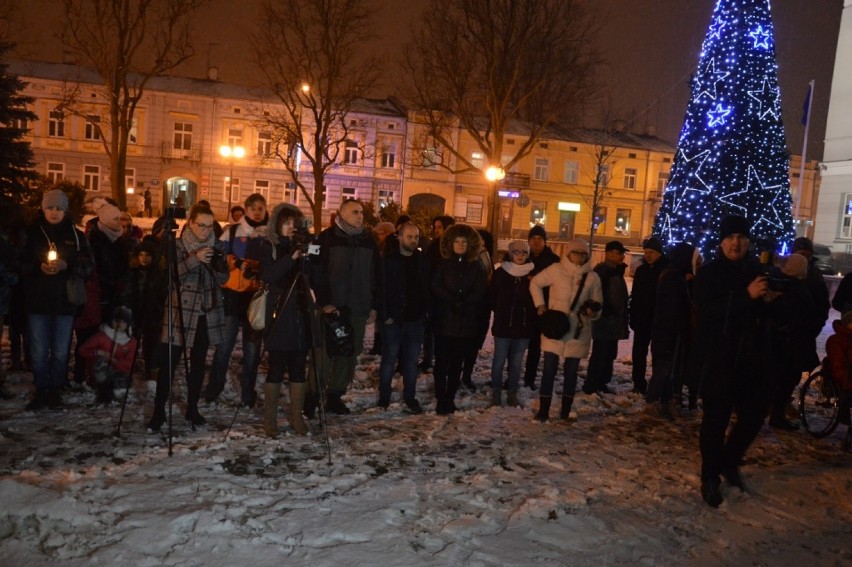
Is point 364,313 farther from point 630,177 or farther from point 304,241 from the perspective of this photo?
point 630,177

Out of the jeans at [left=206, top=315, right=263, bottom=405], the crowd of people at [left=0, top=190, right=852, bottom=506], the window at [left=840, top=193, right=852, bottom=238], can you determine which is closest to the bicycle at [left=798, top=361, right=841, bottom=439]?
the crowd of people at [left=0, top=190, right=852, bottom=506]

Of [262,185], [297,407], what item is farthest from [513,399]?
[262,185]

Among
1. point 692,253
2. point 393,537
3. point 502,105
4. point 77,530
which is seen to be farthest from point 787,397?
point 502,105

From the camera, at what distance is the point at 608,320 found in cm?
895

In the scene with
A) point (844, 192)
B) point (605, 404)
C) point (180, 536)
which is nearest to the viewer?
point (180, 536)

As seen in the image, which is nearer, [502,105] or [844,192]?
[502,105]

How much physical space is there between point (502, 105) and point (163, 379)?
20312 millimetres

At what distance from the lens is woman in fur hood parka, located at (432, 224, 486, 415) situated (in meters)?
7.43

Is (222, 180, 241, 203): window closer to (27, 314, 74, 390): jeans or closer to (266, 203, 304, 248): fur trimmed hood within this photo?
(27, 314, 74, 390): jeans

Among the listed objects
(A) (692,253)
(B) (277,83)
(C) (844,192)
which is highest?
(B) (277,83)

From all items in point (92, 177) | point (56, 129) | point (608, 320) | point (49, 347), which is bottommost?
point (49, 347)

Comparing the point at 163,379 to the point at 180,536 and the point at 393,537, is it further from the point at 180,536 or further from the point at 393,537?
the point at 393,537

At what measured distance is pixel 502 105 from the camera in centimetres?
2450

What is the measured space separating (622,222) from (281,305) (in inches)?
2230
